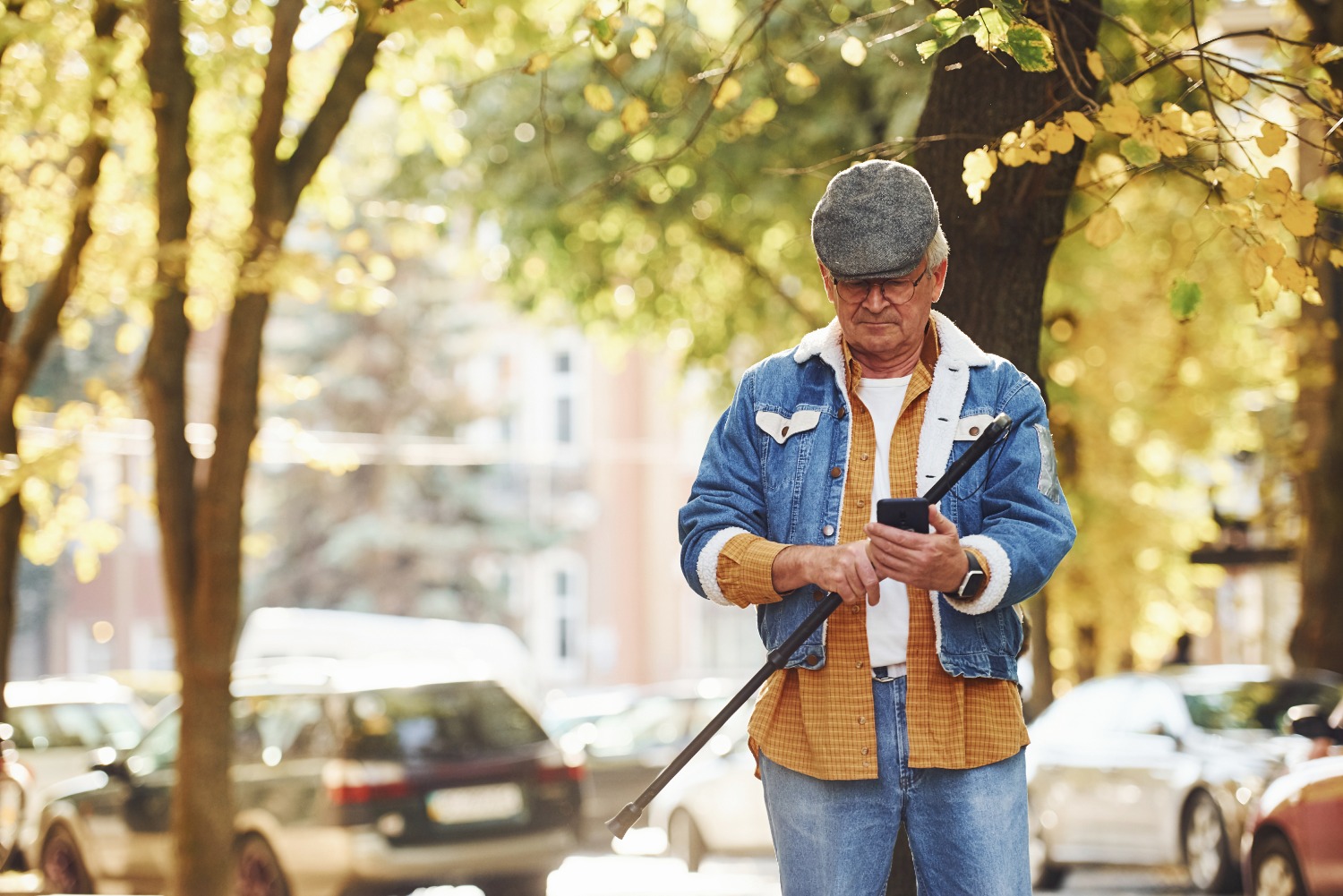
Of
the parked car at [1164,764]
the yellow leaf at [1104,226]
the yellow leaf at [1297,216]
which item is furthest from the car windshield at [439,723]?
the yellow leaf at [1297,216]

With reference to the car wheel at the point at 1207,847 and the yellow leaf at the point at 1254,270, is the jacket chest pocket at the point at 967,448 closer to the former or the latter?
the yellow leaf at the point at 1254,270

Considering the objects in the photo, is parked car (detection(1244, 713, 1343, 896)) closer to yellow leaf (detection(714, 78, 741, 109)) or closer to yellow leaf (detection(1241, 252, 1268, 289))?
yellow leaf (detection(714, 78, 741, 109))

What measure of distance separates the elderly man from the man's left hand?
0.07 ft

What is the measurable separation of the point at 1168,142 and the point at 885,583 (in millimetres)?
1485

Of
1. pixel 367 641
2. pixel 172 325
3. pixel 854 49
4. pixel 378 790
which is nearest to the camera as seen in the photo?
pixel 854 49

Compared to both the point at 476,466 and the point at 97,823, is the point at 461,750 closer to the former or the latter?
the point at 97,823

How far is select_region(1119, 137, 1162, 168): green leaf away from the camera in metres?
4.22

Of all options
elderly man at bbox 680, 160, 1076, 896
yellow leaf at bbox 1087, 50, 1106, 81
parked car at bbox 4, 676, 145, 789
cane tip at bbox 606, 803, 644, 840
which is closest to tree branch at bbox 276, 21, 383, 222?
yellow leaf at bbox 1087, 50, 1106, 81

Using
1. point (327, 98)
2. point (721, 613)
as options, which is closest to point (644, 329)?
point (327, 98)

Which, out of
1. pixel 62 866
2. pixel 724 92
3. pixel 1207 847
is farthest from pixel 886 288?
pixel 62 866

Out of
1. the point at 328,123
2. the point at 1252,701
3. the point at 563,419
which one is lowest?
the point at 1252,701

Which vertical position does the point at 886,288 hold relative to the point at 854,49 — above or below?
below

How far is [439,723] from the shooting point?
1135cm

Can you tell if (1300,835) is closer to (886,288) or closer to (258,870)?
(258,870)
